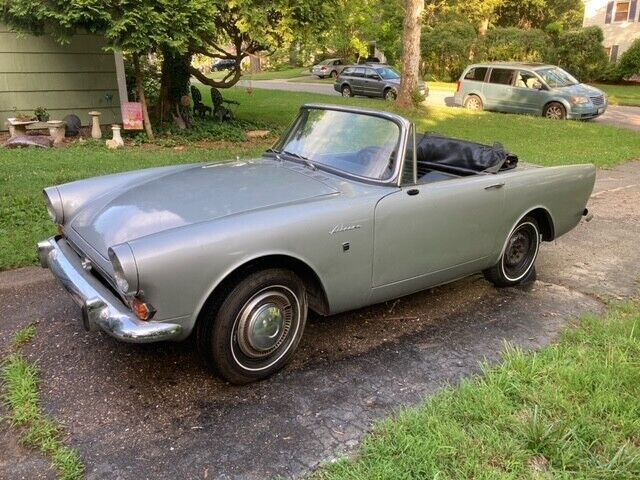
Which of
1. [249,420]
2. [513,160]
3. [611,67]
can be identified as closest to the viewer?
[249,420]

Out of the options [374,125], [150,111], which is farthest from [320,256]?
[150,111]

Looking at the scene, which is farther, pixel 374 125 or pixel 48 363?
pixel 374 125

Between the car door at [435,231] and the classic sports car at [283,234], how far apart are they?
0.01 metres

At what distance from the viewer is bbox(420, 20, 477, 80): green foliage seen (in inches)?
1312

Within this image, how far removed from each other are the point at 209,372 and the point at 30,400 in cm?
92

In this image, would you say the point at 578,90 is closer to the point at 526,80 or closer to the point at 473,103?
the point at 526,80

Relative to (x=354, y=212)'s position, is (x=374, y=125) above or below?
above

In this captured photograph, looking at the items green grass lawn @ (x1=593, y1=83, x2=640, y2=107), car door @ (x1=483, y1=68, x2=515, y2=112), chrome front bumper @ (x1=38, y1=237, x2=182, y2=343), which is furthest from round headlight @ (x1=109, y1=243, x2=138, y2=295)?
green grass lawn @ (x1=593, y1=83, x2=640, y2=107)

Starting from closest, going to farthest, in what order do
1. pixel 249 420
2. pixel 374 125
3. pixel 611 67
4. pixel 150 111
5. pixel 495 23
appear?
pixel 249 420
pixel 374 125
pixel 150 111
pixel 611 67
pixel 495 23

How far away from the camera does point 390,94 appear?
22000 millimetres

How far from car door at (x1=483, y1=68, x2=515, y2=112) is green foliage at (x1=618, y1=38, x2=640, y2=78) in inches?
632

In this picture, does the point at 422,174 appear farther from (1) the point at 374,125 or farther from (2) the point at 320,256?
(2) the point at 320,256

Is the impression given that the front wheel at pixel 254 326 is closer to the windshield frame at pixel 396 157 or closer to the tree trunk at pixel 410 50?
the windshield frame at pixel 396 157

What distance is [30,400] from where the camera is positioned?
2902mm
